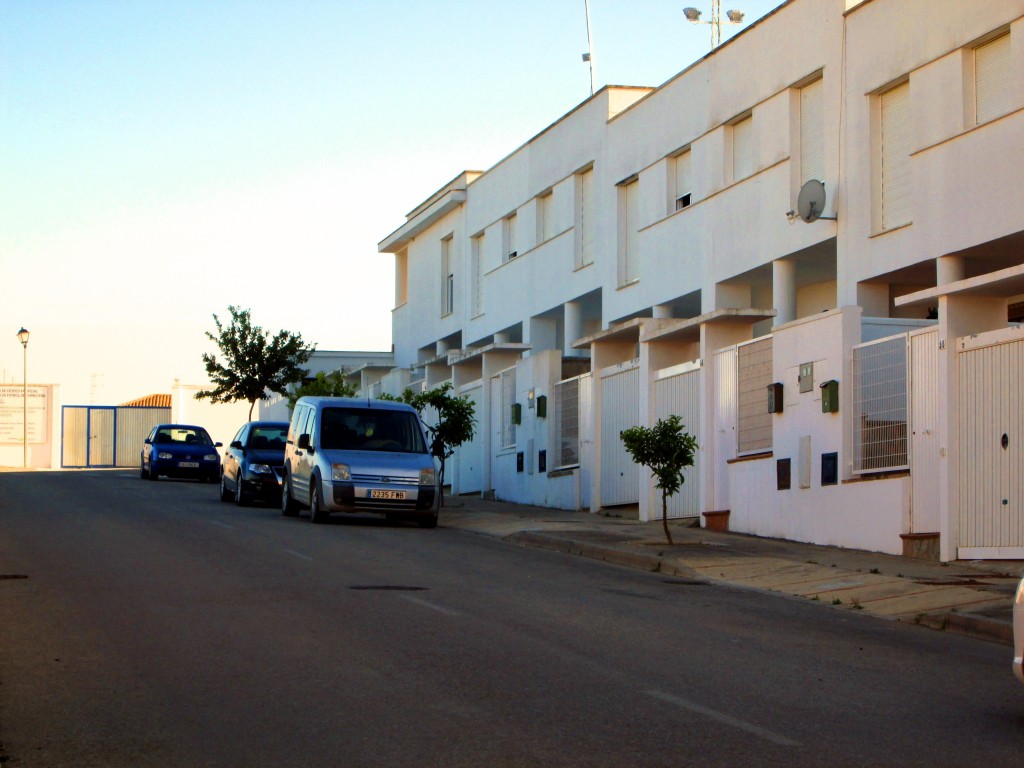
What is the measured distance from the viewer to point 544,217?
3675 cm

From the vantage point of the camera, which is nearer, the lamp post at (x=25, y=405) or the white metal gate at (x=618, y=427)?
the white metal gate at (x=618, y=427)

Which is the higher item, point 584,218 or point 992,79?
point 584,218

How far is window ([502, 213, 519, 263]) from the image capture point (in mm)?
38750

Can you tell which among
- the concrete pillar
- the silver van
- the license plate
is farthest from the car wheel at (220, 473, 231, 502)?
the concrete pillar

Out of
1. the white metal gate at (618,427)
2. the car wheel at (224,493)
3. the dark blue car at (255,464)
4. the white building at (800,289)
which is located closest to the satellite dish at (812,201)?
the white building at (800,289)

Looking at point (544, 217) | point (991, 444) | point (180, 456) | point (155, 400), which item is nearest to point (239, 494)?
point (180, 456)

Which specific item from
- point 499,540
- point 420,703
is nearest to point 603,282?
point 499,540

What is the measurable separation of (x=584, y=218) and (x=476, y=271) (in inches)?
320

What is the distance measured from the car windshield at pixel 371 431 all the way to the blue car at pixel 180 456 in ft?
51.1

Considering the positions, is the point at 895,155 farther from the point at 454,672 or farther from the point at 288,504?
the point at 454,672

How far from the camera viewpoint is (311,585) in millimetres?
13344

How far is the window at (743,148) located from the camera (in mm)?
26625

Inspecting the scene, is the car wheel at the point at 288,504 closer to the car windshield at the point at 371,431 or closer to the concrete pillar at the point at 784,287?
the car windshield at the point at 371,431

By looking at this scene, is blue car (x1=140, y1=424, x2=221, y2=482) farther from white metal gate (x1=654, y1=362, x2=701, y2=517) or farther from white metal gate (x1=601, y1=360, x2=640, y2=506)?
white metal gate (x1=654, y1=362, x2=701, y2=517)
